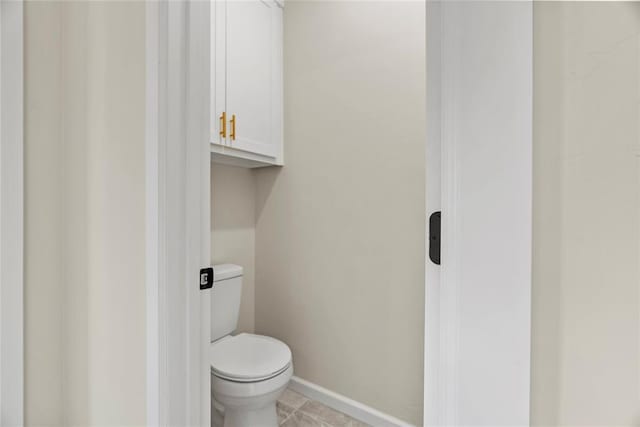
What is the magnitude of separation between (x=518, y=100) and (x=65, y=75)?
128 cm

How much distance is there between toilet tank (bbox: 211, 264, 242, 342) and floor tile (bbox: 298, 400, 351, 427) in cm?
58

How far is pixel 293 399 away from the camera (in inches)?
71.1

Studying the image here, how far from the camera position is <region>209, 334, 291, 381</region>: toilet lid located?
52.3 inches

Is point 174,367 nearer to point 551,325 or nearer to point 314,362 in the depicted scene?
point 551,325

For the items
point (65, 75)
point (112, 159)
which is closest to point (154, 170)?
point (112, 159)

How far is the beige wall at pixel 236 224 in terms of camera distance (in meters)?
1.85

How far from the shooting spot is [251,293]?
208cm

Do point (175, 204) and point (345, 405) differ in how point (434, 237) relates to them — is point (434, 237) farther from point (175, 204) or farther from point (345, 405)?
point (345, 405)

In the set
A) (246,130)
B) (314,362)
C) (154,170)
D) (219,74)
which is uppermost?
(219,74)

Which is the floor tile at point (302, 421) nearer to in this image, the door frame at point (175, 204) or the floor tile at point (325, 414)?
the floor tile at point (325, 414)

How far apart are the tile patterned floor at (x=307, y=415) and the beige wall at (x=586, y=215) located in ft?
4.95

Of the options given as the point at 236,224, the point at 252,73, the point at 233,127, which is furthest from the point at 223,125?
the point at 236,224

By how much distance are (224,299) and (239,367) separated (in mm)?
411
